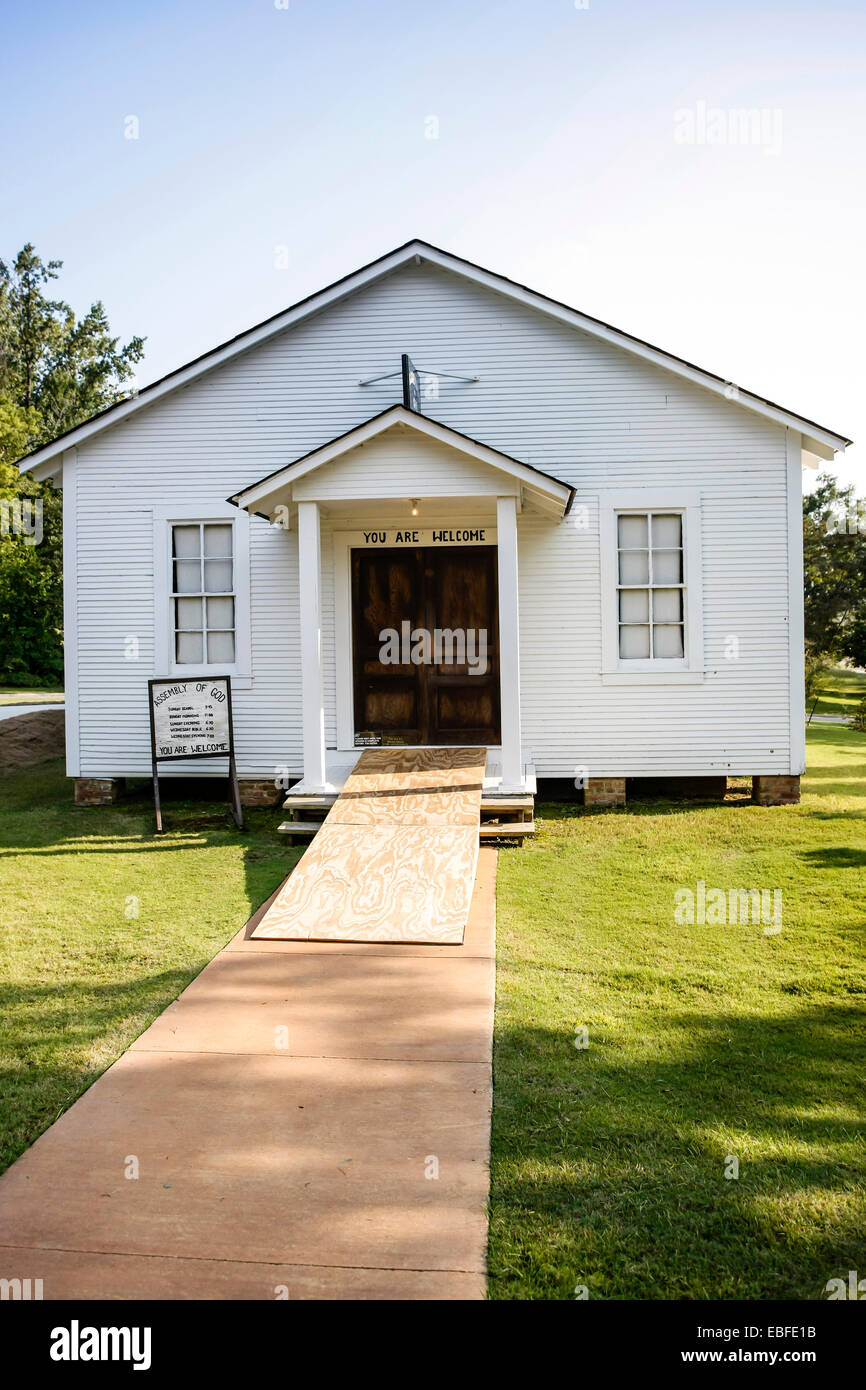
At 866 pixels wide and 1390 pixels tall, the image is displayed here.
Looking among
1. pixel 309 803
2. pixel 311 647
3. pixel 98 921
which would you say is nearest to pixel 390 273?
pixel 311 647

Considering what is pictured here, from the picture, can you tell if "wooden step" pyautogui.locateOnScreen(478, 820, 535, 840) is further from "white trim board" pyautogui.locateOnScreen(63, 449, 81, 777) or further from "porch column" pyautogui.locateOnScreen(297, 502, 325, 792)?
"white trim board" pyautogui.locateOnScreen(63, 449, 81, 777)

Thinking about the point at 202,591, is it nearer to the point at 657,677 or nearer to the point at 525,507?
the point at 525,507

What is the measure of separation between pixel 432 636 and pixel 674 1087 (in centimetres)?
827

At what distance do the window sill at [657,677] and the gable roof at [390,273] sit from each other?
3146 millimetres

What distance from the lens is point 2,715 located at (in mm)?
18047

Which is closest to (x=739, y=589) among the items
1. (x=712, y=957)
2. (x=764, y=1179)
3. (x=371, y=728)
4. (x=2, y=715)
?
(x=371, y=728)

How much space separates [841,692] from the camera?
38.4 metres

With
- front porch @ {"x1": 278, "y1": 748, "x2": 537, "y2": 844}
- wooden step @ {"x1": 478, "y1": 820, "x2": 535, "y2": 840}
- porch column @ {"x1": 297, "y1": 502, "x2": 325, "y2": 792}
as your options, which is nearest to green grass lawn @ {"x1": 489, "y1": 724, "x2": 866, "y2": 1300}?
wooden step @ {"x1": 478, "y1": 820, "x2": 535, "y2": 840}

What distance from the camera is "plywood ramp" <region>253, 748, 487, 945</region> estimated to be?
7.05 metres

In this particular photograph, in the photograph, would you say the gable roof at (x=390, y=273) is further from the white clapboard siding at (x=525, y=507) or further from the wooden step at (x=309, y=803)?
the wooden step at (x=309, y=803)

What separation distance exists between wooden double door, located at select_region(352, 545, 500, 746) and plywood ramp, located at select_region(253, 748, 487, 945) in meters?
1.91
